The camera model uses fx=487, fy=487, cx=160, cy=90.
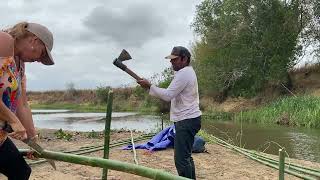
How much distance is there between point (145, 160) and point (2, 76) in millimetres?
4755

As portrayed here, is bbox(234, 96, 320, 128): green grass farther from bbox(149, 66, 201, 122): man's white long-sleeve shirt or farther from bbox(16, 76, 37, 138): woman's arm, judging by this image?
bbox(16, 76, 37, 138): woman's arm

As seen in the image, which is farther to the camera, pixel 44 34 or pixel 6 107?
pixel 44 34

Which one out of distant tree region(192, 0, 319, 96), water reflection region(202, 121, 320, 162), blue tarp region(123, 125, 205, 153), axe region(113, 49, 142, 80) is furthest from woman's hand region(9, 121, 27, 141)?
distant tree region(192, 0, 319, 96)

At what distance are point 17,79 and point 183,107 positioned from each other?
7.52 feet

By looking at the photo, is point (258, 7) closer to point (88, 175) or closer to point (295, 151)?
point (295, 151)

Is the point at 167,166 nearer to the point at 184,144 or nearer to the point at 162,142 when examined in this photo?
the point at 162,142

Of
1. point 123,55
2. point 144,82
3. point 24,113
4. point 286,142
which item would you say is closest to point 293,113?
point 286,142

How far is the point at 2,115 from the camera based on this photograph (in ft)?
8.73

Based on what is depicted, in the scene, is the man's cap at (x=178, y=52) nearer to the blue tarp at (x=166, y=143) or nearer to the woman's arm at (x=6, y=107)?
the woman's arm at (x=6, y=107)

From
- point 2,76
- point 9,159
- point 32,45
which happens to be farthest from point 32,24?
point 9,159

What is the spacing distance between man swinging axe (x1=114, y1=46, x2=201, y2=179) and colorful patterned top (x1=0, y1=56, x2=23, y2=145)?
6.62 ft

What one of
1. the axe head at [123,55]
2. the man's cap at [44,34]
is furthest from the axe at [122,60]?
the man's cap at [44,34]

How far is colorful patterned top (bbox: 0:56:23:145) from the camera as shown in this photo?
8.66 feet

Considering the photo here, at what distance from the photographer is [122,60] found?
15.4 feet
